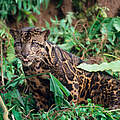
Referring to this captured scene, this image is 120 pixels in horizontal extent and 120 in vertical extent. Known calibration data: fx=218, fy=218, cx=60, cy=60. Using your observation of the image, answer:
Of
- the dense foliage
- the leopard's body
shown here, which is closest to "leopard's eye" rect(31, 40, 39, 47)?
the leopard's body

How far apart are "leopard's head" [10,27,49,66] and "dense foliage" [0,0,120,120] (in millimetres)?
295

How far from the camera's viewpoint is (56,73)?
3334mm

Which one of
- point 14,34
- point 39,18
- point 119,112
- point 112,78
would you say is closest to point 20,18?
point 39,18

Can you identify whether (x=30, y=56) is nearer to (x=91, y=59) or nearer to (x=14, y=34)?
Result: (x=14, y=34)

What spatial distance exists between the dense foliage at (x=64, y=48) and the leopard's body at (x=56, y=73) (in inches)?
7.8

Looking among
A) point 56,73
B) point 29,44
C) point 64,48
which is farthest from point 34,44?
point 64,48

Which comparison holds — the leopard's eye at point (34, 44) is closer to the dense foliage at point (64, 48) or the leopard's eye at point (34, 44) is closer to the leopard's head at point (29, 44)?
the leopard's head at point (29, 44)

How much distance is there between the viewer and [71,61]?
3557mm

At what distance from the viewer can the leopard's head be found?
303cm

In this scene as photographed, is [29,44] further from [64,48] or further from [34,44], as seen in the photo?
[64,48]

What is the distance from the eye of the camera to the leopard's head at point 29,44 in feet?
9.95

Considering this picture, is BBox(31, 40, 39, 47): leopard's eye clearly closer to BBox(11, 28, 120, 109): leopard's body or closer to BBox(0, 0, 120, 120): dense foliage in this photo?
BBox(11, 28, 120, 109): leopard's body

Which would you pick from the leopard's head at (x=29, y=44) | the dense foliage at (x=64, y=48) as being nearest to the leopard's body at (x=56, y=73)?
the leopard's head at (x=29, y=44)

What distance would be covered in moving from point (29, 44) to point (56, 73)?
0.63 metres
